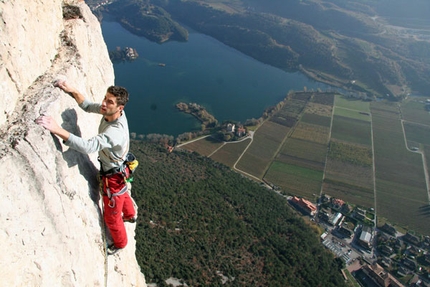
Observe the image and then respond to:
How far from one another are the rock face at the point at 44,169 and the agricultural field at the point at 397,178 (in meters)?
38.3

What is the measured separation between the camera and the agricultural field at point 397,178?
37.0 meters

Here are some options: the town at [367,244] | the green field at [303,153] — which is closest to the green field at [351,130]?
the green field at [303,153]

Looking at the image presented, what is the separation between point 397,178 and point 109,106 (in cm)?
4774

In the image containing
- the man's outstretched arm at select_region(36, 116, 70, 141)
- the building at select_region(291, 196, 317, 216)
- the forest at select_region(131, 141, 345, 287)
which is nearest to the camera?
the man's outstretched arm at select_region(36, 116, 70, 141)

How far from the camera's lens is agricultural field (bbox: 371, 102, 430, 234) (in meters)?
37.0

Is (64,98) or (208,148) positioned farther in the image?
(208,148)

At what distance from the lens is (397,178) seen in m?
44.0

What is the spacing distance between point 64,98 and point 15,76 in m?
0.67

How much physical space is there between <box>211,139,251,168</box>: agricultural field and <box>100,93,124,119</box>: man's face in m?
37.0

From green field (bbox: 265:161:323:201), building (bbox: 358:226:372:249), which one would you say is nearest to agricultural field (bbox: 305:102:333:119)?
green field (bbox: 265:161:323:201)

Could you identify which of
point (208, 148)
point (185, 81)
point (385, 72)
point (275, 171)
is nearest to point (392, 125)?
point (385, 72)

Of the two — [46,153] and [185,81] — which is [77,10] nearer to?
[46,153]

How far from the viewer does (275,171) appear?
138 ft

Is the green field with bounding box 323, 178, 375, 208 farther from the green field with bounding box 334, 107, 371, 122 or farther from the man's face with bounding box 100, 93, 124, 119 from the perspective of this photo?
the man's face with bounding box 100, 93, 124, 119
